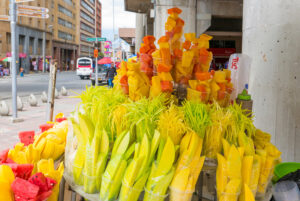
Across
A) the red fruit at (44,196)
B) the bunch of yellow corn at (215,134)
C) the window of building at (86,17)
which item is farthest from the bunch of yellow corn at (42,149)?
the window of building at (86,17)

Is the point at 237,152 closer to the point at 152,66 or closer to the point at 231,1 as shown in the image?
the point at 152,66

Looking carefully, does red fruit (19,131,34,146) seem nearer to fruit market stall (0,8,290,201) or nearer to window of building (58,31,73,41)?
fruit market stall (0,8,290,201)

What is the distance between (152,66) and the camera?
2635 millimetres

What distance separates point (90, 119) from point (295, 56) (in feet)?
9.18

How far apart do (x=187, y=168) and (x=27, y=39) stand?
162 feet

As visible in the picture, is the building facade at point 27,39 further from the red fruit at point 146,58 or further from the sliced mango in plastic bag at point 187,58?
the sliced mango in plastic bag at point 187,58

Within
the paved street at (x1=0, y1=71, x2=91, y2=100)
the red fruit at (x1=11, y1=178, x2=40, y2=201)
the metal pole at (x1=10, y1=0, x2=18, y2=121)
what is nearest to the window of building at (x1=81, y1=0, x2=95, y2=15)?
the paved street at (x1=0, y1=71, x2=91, y2=100)

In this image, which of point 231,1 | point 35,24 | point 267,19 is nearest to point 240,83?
point 267,19

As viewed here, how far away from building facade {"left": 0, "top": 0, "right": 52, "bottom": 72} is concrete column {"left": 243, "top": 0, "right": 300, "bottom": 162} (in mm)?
41766

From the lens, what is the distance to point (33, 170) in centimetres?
195

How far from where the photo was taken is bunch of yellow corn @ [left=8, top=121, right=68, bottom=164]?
204 cm

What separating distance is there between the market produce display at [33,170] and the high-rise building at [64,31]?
5810cm

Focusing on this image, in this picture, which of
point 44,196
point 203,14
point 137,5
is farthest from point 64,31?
point 44,196

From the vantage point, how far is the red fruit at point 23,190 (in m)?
1.57
